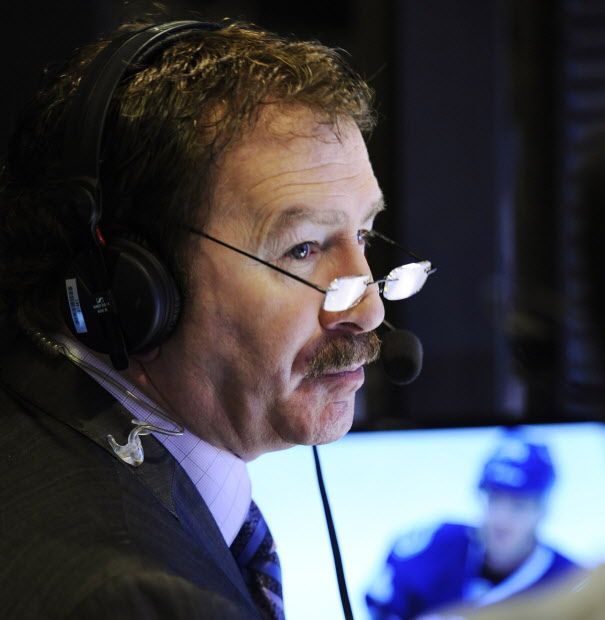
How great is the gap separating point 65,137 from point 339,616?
0.63 meters

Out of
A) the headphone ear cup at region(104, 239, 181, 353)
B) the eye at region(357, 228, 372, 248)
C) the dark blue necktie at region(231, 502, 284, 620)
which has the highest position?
the headphone ear cup at region(104, 239, 181, 353)

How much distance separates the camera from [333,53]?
112cm

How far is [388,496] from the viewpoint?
1.30 m

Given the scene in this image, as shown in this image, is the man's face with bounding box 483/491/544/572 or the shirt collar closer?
the shirt collar

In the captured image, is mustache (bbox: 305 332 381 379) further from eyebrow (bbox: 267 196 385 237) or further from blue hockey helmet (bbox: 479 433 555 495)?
blue hockey helmet (bbox: 479 433 555 495)

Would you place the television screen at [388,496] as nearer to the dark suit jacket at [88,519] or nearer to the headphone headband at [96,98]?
the dark suit jacket at [88,519]

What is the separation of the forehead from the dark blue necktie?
0.35 meters

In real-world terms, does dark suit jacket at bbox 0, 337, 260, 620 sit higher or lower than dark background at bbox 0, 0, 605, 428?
higher

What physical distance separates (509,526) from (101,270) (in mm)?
664

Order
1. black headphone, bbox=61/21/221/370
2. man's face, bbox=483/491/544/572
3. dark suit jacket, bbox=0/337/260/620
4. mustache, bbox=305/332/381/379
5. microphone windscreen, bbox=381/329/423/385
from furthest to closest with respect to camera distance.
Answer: man's face, bbox=483/491/544/572
microphone windscreen, bbox=381/329/423/385
mustache, bbox=305/332/381/379
black headphone, bbox=61/21/221/370
dark suit jacket, bbox=0/337/260/620

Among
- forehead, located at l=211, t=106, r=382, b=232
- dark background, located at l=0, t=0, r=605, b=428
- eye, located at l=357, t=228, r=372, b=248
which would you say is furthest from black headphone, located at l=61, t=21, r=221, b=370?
dark background, located at l=0, t=0, r=605, b=428

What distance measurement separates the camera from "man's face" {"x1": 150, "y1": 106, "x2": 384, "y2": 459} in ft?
3.28

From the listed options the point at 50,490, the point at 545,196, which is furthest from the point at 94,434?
the point at 545,196

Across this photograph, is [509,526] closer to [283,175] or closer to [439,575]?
[439,575]
